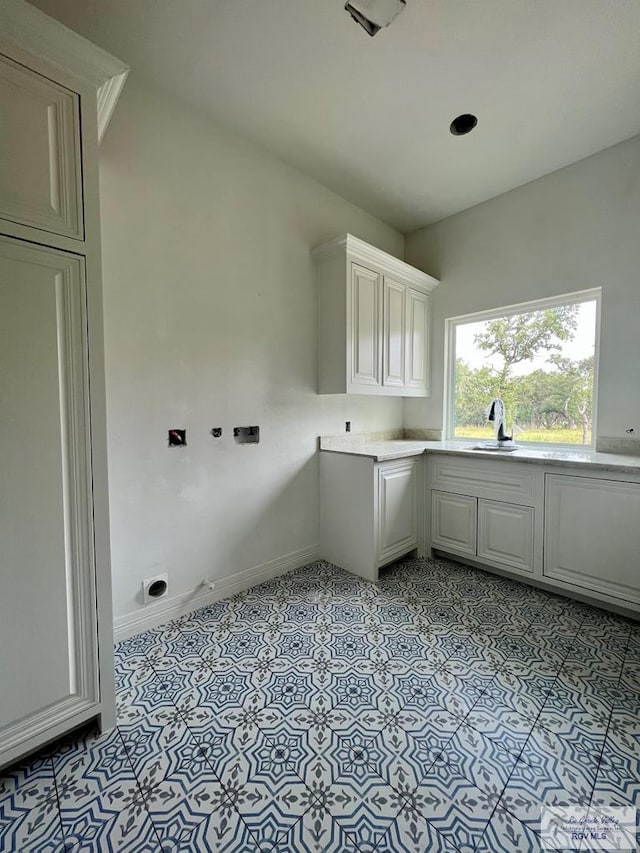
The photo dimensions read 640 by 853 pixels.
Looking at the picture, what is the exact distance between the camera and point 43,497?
3.64 feet

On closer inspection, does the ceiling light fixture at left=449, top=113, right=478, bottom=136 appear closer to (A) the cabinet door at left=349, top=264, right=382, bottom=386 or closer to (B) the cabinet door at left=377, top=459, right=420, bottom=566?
(A) the cabinet door at left=349, top=264, right=382, bottom=386

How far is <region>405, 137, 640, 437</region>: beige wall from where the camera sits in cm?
224

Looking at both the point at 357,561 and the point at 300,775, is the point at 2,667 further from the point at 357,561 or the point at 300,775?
the point at 357,561

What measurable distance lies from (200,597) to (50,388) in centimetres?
148

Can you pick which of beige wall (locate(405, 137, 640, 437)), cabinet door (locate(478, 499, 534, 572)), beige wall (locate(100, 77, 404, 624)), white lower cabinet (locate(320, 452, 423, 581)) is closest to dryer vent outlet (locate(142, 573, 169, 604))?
beige wall (locate(100, 77, 404, 624))

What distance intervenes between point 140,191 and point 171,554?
6.31 feet

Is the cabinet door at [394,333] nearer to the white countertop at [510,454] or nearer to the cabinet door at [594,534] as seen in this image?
the white countertop at [510,454]

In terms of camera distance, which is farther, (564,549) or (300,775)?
(564,549)

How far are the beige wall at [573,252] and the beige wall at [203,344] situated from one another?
123 centimetres

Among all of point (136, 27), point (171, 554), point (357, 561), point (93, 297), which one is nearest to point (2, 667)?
point (171, 554)

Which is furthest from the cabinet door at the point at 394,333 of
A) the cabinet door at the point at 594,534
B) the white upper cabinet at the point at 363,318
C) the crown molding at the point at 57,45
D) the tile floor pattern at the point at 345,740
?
the crown molding at the point at 57,45

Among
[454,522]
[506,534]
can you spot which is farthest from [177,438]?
[506,534]

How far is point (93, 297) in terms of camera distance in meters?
1.18

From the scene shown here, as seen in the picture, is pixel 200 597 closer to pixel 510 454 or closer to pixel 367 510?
pixel 367 510
